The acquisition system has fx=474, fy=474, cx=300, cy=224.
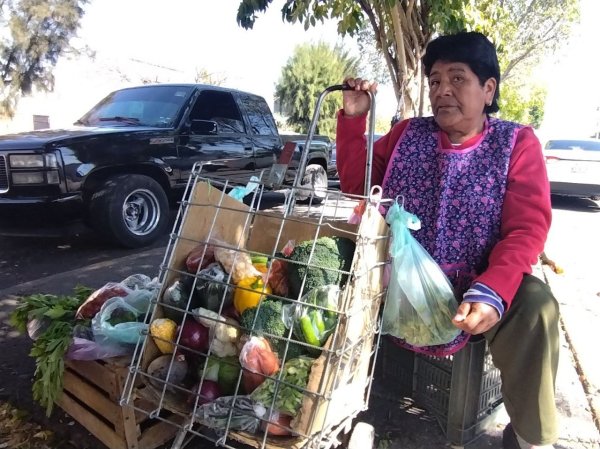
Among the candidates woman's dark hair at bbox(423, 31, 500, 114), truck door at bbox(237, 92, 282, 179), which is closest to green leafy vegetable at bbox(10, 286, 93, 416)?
woman's dark hair at bbox(423, 31, 500, 114)

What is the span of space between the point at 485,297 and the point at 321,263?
570 mm

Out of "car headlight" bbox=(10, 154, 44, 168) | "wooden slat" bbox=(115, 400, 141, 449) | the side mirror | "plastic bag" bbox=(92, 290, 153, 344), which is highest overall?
the side mirror

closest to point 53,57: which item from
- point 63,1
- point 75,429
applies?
point 63,1

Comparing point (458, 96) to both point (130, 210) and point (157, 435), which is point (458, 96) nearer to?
point (157, 435)

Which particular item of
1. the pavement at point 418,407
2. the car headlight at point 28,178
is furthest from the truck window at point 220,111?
the pavement at point 418,407

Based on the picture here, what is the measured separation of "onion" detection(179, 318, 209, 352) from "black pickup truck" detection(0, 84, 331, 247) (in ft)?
7.56

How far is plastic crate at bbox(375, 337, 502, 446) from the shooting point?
1.99 meters

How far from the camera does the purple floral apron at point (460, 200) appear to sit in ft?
6.33

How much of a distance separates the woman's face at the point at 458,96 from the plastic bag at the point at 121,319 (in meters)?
1.51

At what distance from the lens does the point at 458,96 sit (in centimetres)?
199

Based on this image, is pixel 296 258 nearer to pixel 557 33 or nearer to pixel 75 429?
pixel 75 429

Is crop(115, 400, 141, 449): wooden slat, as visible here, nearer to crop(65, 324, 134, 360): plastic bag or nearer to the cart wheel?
crop(65, 324, 134, 360): plastic bag

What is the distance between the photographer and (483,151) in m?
1.99

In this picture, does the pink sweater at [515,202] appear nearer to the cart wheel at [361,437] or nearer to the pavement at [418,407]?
the cart wheel at [361,437]
